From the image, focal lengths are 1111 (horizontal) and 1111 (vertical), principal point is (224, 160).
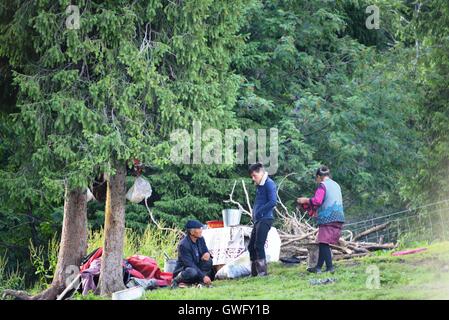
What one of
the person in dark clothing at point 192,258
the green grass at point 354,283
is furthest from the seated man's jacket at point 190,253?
the green grass at point 354,283

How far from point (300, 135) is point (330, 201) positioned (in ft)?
34.6

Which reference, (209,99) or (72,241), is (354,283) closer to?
(209,99)

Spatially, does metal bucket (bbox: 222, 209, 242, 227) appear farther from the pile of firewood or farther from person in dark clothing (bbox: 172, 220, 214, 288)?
person in dark clothing (bbox: 172, 220, 214, 288)

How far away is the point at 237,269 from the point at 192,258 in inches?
40.1

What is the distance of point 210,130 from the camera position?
16.3 metres

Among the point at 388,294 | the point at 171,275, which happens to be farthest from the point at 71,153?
the point at 388,294

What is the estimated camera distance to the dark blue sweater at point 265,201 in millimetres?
16312

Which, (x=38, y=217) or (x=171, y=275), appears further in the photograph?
(x=38, y=217)

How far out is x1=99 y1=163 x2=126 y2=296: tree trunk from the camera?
53.0ft

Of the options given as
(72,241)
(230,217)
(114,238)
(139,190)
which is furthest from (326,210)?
(72,241)

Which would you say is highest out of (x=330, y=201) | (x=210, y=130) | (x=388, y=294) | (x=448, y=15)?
(x=448, y=15)

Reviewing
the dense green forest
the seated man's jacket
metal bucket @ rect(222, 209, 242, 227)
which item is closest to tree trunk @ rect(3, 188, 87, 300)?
the dense green forest

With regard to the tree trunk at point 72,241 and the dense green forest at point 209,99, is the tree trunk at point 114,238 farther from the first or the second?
the tree trunk at point 72,241

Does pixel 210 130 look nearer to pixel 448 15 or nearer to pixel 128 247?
pixel 128 247
